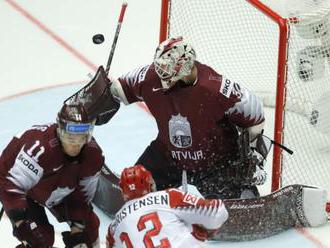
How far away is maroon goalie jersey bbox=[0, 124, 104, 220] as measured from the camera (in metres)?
3.20

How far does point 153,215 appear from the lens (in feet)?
9.61

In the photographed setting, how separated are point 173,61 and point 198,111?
288mm

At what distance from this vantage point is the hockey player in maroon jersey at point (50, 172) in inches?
125

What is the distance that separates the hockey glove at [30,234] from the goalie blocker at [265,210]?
911mm

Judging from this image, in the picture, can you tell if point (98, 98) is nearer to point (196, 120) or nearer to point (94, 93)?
point (94, 93)

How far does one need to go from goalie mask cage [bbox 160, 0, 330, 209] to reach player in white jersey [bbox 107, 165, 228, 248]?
52.8 inches

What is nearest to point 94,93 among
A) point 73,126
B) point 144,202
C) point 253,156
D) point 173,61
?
point 173,61

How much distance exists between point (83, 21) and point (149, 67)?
9.93ft

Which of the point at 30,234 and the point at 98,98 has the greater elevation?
the point at 98,98

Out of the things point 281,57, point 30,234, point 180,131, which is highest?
point 281,57

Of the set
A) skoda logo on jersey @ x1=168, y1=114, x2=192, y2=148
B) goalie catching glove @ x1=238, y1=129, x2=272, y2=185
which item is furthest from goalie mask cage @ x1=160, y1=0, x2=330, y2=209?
skoda logo on jersey @ x1=168, y1=114, x2=192, y2=148

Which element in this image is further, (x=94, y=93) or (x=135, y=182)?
(x=94, y=93)

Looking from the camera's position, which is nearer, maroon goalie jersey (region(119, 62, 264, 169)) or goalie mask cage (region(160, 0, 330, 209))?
maroon goalie jersey (region(119, 62, 264, 169))

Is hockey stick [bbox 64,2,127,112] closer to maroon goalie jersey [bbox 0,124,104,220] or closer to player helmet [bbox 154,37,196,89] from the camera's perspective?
player helmet [bbox 154,37,196,89]
